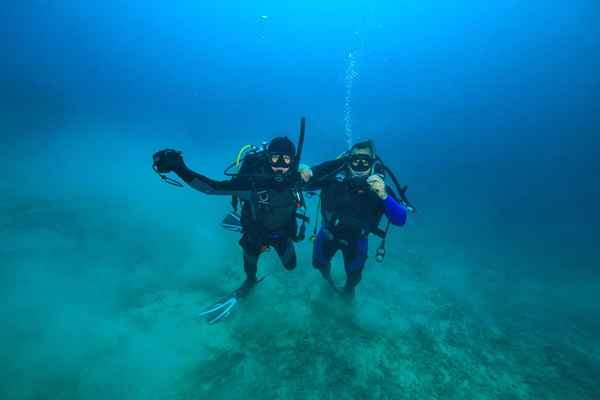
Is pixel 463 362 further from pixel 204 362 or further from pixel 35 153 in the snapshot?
pixel 35 153

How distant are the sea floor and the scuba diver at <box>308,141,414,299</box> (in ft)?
4.32

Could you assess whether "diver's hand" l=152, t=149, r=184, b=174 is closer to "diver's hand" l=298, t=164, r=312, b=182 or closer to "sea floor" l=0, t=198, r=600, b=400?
"diver's hand" l=298, t=164, r=312, b=182

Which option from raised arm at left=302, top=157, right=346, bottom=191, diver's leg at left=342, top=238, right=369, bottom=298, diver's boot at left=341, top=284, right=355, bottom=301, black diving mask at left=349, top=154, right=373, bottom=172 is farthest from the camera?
diver's boot at left=341, top=284, right=355, bottom=301

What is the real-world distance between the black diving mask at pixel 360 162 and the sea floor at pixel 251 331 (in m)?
2.66

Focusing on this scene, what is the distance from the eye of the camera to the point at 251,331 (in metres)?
3.86

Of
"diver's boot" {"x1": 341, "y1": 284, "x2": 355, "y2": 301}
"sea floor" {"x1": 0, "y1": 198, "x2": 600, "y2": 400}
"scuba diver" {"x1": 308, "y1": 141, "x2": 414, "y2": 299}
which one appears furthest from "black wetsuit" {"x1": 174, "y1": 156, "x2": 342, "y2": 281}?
"diver's boot" {"x1": 341, "y1": 284, "x2": 355, "y2": 301}

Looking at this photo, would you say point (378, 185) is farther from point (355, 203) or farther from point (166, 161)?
point (166, 161)

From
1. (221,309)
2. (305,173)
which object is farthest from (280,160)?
(221,309)

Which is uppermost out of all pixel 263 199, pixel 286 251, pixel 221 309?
pixel 263 199

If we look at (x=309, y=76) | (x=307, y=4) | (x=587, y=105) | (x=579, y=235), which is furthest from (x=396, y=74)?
(x=579, y=235)

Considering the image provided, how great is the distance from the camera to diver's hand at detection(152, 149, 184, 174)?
8.30ft

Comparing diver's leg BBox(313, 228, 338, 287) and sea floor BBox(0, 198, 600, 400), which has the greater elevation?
diver's leg BBox(313, 228, 338, 287)

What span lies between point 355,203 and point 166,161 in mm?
2734

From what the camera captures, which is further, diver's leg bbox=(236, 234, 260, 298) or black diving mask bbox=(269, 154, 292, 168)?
diver's leg bbox=(236, 234, 260, 298)
